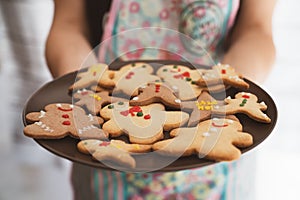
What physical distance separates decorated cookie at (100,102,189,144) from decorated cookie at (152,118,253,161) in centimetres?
2

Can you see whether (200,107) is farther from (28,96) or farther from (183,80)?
(28,96)

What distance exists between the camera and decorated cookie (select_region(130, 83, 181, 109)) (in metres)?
0.69

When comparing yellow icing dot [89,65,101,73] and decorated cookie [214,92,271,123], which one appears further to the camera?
yellow icing dot [89,65,101,73]

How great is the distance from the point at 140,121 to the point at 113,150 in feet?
0.27

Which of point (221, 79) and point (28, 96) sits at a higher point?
point (221, 79)

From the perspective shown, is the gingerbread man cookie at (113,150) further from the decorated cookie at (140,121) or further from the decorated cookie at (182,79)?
the decorated cookie at (182,79)

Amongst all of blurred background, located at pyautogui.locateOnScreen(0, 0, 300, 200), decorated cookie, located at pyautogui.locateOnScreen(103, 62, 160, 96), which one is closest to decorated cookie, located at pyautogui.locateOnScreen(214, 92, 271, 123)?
decorated cookie, located at pyautogui.locateOnScreen(103, 62, 160, 96)

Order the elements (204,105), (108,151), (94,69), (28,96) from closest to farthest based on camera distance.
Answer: (108,151), (204,105), (94,69), (28,96)

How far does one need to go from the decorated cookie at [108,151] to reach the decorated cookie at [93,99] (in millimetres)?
92

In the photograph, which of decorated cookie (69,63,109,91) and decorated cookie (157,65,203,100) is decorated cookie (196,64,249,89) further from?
decorated cookie (69,63,109,91)

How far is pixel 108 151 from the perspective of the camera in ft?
1.88

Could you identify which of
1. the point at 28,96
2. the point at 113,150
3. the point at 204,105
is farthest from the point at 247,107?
the point at 28,96

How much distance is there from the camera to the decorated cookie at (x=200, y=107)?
0.65 metres

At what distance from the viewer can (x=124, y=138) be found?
0.62 m
